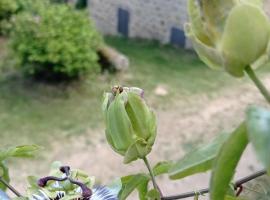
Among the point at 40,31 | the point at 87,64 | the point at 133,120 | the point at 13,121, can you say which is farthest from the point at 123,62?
the point at 133,120

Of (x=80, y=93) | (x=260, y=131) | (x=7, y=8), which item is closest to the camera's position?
(x=260, y=131)

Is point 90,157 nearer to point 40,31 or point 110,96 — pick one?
point 40,31

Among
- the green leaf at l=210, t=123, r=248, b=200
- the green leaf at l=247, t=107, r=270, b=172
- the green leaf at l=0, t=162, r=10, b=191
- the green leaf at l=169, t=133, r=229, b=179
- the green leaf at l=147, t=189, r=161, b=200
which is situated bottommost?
the green leaf at l=0, t=162, r=10, b=191

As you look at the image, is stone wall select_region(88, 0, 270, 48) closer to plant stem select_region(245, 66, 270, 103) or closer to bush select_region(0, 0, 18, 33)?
bush select_region(0, 0, 18, 33)

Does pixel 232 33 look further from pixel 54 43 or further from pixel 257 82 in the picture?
pixel 54 43

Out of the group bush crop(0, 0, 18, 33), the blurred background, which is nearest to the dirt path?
the blurred background

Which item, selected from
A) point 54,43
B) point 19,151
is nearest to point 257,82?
point 19,151
